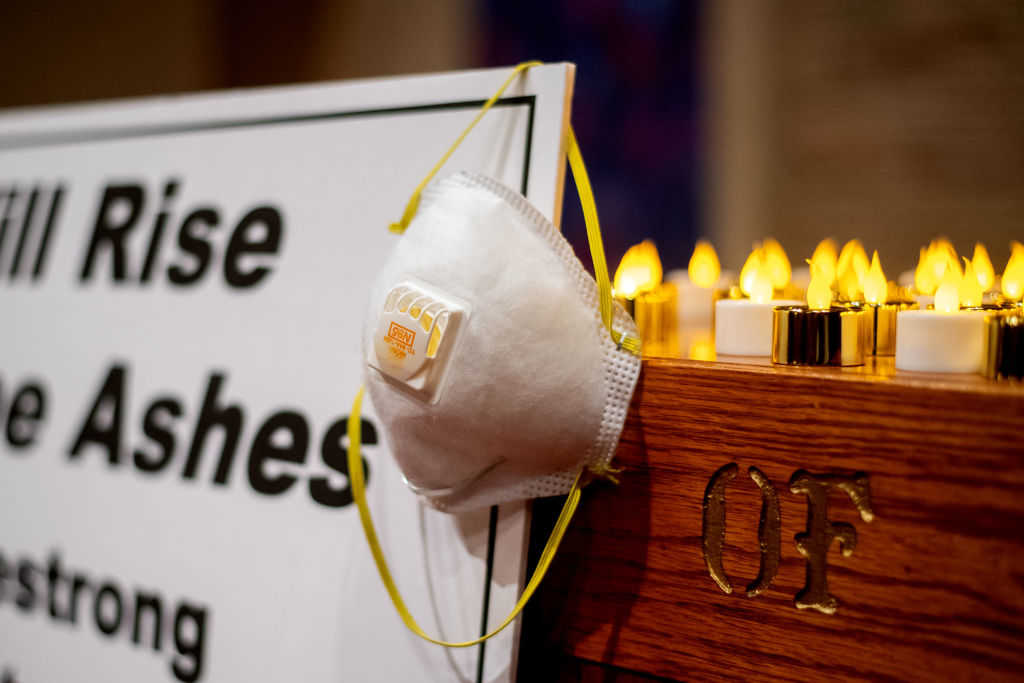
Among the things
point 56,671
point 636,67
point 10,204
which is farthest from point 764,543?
point 636,67

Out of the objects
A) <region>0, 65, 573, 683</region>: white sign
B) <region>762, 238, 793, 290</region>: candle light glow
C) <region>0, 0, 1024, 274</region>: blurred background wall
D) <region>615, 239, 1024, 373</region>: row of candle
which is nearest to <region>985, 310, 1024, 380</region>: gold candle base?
<region>615, 239, 1024, 373</region>: row of candle

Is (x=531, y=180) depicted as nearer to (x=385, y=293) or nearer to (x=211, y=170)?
(x=385, y=293)

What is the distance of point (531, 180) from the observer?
64 centimetres

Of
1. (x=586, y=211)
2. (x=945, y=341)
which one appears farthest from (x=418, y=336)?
(x=945, y=341)

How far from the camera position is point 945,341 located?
0.51m

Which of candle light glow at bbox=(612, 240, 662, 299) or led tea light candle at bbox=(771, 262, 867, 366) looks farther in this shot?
candle light glow at bbox=(612, 240, 662, 299)

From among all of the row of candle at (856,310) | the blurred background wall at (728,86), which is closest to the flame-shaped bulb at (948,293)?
the row of candle at (856,310)

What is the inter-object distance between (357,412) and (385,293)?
0.47 ft

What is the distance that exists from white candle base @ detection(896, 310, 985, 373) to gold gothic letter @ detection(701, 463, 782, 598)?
156mm

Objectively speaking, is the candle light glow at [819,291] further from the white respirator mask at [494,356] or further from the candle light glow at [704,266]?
the candle light glow at [704,266]

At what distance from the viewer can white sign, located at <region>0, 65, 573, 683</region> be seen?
653 mm

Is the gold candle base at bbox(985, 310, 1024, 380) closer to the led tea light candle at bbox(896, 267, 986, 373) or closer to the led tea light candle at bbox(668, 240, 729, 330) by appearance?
the led tea light candle at bbox(896, 267, 986, 373)

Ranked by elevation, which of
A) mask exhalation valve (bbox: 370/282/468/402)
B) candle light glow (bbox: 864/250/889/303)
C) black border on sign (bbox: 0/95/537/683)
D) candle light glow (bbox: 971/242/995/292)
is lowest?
mask exhalation valve (bbox: 370/282/468/402)

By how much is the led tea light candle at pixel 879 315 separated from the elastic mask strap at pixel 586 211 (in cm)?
25
